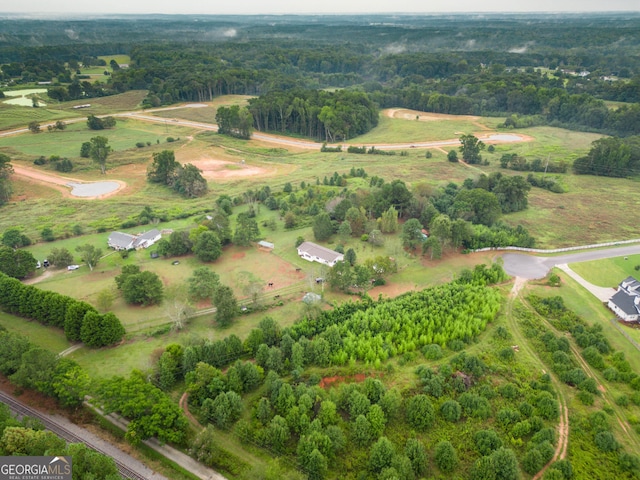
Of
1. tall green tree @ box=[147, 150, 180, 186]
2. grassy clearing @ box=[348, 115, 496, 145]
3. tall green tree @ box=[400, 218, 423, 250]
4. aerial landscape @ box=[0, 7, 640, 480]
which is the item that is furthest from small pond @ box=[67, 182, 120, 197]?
grassy clearing @ box=[348, 115, 496, 145]

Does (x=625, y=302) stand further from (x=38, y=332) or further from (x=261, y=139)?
(x=261, y=139)

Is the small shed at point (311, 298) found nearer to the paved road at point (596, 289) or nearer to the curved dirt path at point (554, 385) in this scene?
the curved dirt path at point (554, 385)

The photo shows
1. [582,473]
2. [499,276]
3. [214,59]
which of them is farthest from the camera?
[214,59]

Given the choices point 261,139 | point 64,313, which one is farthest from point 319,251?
point 261,139

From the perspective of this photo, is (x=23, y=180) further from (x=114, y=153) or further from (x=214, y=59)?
(x=214, y=59)

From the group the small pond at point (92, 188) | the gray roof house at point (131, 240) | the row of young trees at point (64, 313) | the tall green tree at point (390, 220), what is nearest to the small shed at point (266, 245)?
the gray roof house at point (131, 240)

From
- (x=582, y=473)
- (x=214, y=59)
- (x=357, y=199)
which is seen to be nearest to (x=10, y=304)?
(x=357, y=199)
